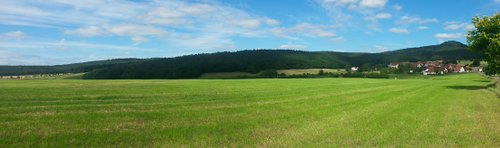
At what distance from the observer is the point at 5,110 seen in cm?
2305

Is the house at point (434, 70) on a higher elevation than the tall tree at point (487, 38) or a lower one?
lower

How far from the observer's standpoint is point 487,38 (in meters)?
51.6

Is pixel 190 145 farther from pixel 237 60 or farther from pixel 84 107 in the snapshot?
pixel 237 60

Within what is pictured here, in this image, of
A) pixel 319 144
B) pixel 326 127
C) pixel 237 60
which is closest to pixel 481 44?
pixel 326 127

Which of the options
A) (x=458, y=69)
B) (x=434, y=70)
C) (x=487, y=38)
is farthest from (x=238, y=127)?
(x=458, y=69)

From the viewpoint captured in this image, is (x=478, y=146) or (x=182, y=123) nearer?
(x=478, y=146)

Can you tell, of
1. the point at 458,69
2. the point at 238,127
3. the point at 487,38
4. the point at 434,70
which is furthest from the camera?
the point at 458,69

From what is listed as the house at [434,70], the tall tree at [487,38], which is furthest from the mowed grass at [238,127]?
the house at [434,70]

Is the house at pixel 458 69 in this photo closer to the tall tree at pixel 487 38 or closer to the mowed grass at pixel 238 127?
the tall tree at pixel 487 38

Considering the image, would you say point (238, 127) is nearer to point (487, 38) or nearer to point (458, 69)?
point (487, 38)

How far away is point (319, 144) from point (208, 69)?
464 feet

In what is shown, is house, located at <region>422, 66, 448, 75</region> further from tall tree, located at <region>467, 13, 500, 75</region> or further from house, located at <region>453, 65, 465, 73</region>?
tall tree, located at <region>467, 13, 500, 75</region>

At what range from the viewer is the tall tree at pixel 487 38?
168ft

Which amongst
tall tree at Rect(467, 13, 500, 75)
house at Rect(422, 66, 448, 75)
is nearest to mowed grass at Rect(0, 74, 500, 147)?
tall tree at Rect(467, 13, 500, 75)
